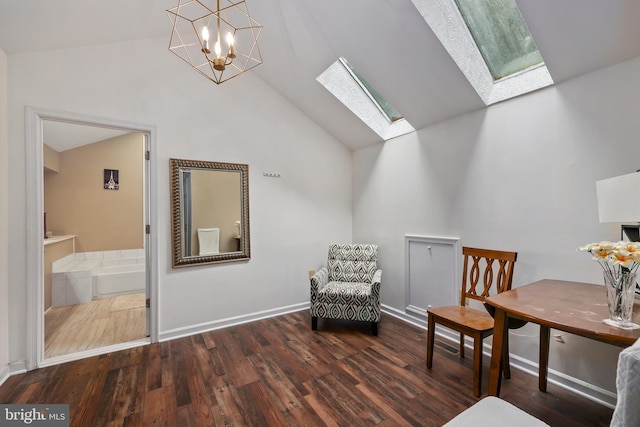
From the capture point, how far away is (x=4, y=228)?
2.10m

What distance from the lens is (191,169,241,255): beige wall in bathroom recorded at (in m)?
2.92

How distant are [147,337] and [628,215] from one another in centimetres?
383

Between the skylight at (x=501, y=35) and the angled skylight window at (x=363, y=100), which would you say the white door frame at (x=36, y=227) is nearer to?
the angled skylight window at (x=363, y=100)

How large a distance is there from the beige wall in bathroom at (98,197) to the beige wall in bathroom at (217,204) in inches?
114

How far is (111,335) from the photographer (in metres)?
2.87

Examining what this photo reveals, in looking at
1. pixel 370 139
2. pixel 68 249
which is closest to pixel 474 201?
pixel 370 139

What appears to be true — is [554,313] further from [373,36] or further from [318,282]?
[373,36]

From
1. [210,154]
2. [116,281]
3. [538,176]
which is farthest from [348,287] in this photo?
[116,281]

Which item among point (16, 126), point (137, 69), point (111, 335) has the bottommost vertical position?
point (111, 335)

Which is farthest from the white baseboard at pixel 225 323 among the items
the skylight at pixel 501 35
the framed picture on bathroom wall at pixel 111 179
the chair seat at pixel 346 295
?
the framed picture on bathroom wall at pixel 111 179

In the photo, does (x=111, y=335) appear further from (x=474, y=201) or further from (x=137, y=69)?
(x=474, y=201)

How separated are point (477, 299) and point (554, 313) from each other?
1.01 meters

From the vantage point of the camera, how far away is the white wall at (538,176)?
1.77 m

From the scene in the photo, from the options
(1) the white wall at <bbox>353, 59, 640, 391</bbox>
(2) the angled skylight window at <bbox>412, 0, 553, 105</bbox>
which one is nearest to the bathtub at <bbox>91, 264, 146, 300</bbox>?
(1) the white wall at <bbox>353, 59, 640, 391</bbox>
